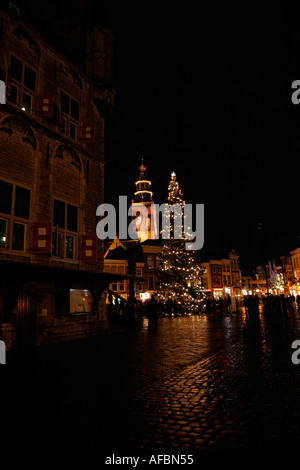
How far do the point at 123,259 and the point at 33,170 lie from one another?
4184 centimetres

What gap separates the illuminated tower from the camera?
72875 millimetres

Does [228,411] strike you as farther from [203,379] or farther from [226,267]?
[226,267]

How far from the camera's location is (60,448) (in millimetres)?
3699

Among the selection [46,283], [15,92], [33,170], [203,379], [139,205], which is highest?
[139,205]

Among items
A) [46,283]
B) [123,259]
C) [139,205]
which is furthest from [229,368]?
[139,205]

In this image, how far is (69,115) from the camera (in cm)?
1555

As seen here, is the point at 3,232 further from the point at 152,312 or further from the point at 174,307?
the point at 174,307

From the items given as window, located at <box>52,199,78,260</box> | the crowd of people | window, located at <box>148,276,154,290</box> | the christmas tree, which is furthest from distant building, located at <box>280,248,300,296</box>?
window, located at <box>52,199,78,260</box>

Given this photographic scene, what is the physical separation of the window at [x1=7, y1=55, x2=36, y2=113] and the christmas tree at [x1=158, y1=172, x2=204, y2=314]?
2369cm

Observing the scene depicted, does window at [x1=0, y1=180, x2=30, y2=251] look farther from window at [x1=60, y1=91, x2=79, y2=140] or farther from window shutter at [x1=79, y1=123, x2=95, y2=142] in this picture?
window shutter at [x1=79, y1=123, x2=95, y2=142]

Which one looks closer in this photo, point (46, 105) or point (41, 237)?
point (41, 237)

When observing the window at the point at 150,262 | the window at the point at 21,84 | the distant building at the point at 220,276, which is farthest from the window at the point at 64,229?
the distant building at the point at 220,276

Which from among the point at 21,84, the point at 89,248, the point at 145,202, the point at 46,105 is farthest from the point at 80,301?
the point at 145,202

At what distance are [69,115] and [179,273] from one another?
22127mm
